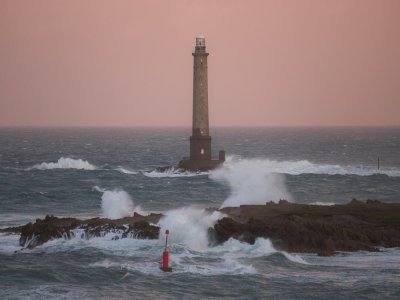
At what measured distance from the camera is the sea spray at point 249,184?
45.2 m

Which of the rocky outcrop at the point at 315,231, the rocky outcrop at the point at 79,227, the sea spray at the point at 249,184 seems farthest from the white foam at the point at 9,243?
the sea spray at the point at 249,184

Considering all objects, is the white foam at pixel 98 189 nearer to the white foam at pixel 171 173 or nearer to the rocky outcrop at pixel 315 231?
the white foam at pixel 171 173

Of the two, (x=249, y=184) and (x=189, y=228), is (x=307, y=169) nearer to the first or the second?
(x=249, y=184)

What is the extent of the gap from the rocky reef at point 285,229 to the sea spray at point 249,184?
32.9 feet

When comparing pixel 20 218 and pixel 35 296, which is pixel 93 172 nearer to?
pixel 20 218

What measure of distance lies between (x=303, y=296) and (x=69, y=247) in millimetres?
10363

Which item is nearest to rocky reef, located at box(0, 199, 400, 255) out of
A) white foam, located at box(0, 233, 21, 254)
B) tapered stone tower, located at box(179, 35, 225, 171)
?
white foam, located at box(0, 233, 21, 254)

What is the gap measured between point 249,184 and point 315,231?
21.9m

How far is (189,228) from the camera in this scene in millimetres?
31125

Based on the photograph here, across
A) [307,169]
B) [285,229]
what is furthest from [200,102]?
[285,229]

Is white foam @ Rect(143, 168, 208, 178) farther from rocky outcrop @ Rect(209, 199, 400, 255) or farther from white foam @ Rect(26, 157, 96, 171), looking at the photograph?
rocky outcrop @ Rect(209, 199, 400, 255)

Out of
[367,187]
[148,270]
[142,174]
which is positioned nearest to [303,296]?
[148,270]

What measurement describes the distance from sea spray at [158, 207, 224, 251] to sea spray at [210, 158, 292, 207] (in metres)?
10.6

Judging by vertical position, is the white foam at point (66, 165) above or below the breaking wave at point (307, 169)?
below
